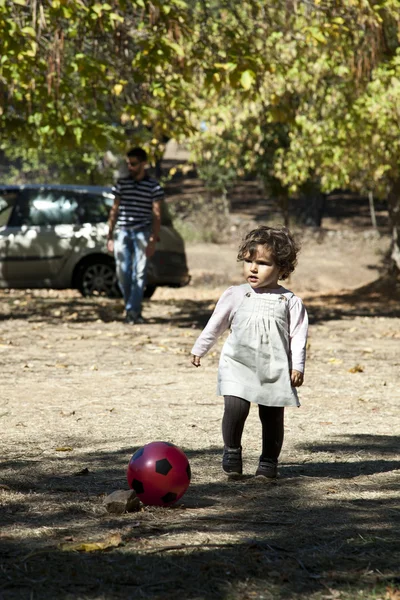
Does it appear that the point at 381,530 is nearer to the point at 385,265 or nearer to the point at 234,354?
the point at 234,354

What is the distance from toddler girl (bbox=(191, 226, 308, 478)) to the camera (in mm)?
5223

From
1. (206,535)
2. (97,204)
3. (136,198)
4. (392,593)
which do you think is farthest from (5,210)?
(392,593)

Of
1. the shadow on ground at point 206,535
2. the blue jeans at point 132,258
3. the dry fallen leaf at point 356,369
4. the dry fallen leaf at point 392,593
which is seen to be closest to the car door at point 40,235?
the blue jeans at point 132,258

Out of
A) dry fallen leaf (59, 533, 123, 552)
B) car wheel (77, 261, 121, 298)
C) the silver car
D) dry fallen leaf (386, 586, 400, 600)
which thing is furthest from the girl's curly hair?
car wheel (77, 261, 121, 298)

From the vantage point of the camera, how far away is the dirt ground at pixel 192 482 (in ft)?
11.9

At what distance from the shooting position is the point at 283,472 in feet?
18.2

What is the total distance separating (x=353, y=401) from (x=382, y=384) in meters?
0.92

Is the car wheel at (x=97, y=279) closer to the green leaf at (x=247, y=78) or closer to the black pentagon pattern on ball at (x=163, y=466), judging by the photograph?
the green leaf at (x=247, y=78)

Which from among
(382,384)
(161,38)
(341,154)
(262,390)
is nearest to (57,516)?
(262,390)

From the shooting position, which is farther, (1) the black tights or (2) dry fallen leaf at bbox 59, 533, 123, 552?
(1) the black tights

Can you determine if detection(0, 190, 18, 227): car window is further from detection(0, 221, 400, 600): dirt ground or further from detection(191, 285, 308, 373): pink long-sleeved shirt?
detection(191, 285, 308, 373): pink long-sleeved shirt

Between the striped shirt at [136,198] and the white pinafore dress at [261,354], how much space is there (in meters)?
6.92

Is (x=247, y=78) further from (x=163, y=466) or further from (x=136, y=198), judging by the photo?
(x=163, y=466)

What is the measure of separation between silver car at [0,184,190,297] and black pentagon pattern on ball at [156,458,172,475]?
38.2ft
